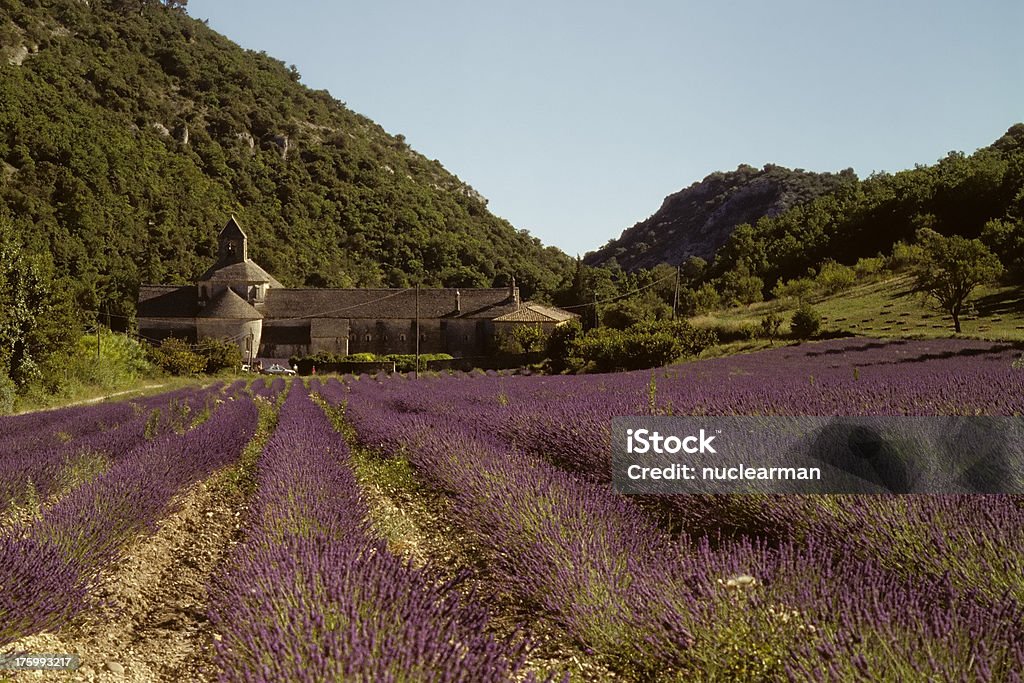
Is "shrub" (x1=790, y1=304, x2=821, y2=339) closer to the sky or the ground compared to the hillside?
closer to the ground

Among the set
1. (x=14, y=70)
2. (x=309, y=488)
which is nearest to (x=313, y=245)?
(x=14, y=70)

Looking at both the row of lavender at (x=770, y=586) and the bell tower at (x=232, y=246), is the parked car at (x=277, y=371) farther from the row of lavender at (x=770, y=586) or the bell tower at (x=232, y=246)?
the row of lavender at (x=770, y=586)

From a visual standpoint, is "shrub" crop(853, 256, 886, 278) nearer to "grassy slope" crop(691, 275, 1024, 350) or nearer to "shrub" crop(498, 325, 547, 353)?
"grassy slope" crop(691, 275, 1024, 350)

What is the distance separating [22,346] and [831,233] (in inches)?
2290

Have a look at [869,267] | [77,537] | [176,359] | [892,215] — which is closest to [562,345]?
[176,359]

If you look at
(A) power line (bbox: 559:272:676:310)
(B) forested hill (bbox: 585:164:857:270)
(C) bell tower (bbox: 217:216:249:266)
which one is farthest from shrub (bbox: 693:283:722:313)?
(B) forested hill (bbox: 585:164:857:270)

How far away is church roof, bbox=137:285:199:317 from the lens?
48.1 meters

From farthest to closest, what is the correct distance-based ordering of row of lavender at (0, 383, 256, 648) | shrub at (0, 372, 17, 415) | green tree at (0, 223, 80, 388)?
1. green tree at (0, 223, 80, 388)
2. shrub at (0, 372, 17, 415)
3. row of lavender at (0, 383, 256, 648)

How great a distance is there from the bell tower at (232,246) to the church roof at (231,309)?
21.2 feet

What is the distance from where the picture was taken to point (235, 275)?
49906 mm

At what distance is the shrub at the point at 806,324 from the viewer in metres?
26.8

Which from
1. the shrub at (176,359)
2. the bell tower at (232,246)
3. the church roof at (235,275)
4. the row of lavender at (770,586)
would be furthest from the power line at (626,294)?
the row of lavender at (770,586)

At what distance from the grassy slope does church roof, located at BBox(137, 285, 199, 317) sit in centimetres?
3615

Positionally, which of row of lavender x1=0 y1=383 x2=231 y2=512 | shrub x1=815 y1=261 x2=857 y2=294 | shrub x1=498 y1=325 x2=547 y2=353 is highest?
shrub x1=815 y1=261 x2=857 y2=294
